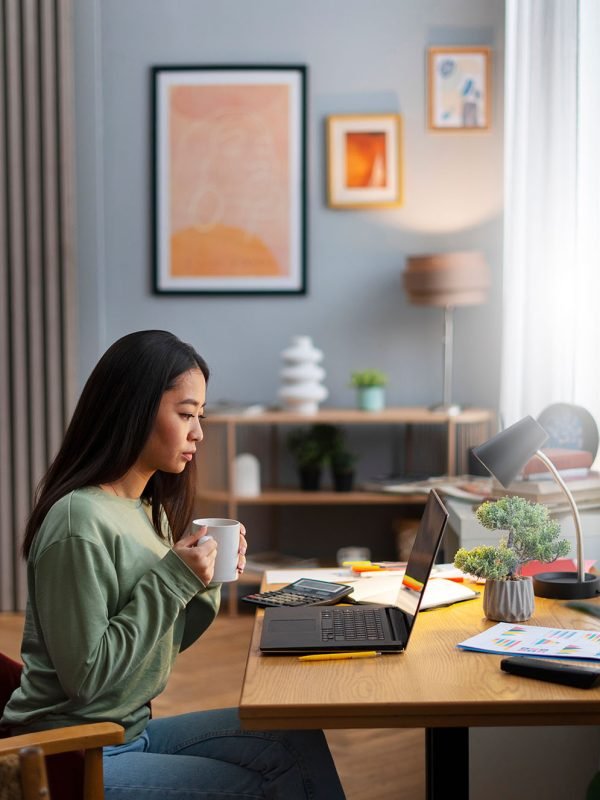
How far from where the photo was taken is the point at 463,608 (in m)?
1.88

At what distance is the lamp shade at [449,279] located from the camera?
4164mm

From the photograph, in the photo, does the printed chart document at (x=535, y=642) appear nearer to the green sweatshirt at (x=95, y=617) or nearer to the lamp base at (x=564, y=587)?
the lamp base at (x=564, y=587)

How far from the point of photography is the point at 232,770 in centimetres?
158

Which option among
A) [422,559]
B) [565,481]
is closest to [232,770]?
[422,559]

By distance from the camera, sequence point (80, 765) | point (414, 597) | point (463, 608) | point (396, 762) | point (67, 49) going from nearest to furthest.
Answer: point (80, 765) → point (414, 597) → point (463, 608) → point (396, 762) → point (67, 49)

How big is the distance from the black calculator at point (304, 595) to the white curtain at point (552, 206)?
1.11m

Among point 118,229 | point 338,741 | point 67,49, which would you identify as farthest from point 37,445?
point 338,741

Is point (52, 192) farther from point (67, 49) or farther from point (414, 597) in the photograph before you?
point (414, 597)

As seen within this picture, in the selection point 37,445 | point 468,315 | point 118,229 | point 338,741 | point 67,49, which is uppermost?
point 67,49

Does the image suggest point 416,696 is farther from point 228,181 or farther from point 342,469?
point 228,181

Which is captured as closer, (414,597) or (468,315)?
(414,597)

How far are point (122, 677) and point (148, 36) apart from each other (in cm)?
367

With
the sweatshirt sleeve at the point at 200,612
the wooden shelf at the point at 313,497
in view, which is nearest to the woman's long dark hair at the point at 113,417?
the sweatshirt sleeve at the point at 200,612

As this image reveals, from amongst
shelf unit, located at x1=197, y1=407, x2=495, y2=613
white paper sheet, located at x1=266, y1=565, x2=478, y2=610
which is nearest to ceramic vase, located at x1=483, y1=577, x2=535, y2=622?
white paper sheet, located at x1=266, y1=565, x2=478, y2=610
